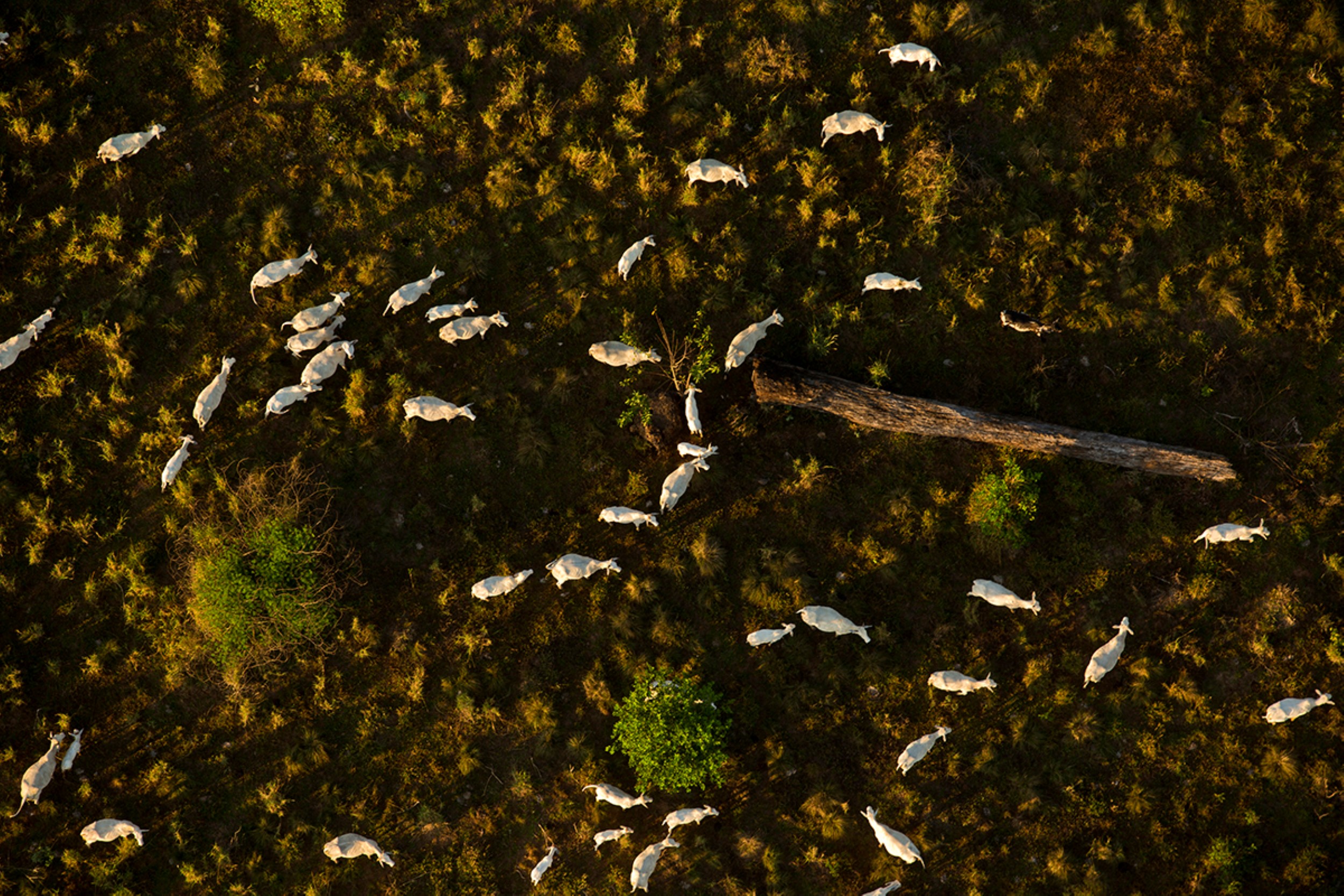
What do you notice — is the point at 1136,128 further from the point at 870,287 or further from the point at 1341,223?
the point at 870,287

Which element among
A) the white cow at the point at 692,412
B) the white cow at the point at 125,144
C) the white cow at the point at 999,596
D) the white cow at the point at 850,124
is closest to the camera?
the white cow at the point at 999,596

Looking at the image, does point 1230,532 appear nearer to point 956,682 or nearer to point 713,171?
point 956,682

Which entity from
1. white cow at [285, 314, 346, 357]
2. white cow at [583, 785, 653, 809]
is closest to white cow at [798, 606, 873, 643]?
white cow at [583, 785, 653, 809]

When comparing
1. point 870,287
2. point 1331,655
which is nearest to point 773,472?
point 870,287

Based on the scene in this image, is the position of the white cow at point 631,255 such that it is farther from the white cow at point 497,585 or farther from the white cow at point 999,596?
the white cow at point 999,596

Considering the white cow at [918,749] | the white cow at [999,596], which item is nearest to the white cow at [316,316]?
the white cow at [999,596]

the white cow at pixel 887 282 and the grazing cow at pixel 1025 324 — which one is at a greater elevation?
the white cow at pixel 887 282
